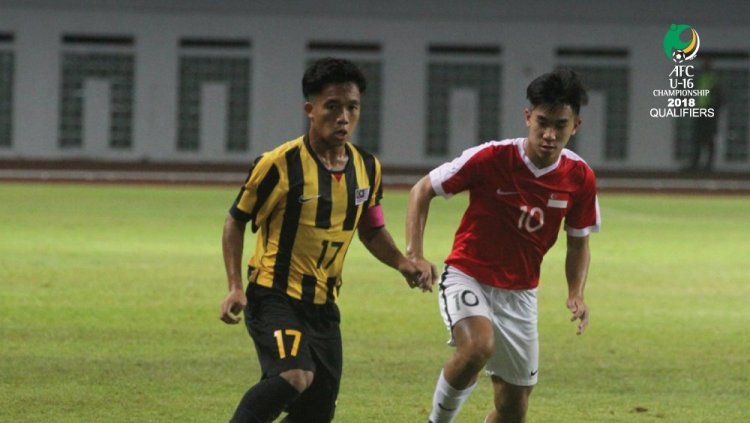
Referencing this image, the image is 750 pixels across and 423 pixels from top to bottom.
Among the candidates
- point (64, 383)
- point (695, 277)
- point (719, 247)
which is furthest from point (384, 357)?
point (719, 247)

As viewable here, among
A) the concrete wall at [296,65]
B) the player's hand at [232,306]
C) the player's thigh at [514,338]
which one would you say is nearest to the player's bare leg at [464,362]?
the player's thigh at [514,338]

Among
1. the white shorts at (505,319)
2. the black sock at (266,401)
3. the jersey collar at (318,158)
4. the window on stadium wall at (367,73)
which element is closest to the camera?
the black sock at (266,401)

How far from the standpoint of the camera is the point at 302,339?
21.5ft

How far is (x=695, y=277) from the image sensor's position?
1655cm

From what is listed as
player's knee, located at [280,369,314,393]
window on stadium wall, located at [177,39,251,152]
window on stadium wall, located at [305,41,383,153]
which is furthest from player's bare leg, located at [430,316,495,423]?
window on stadium wall, located at [177,39,251,152]

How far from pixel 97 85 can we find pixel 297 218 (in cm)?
3420

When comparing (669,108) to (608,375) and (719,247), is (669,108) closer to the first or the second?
(719,247)

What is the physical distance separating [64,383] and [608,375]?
12.1 feet

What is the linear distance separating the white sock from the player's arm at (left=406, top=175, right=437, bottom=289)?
1.88 ft

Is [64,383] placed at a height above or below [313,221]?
below

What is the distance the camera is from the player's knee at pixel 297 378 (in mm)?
6363

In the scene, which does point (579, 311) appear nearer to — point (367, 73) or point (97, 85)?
point (367, 73)

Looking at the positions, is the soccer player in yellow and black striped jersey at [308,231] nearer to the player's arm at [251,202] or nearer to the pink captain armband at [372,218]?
the player's arm at [251,202]

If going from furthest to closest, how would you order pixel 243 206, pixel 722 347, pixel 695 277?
pixel 695 277, pixel 722 347, pixel 243 206
